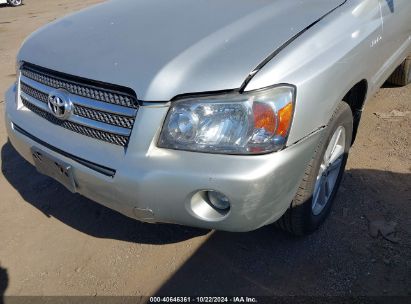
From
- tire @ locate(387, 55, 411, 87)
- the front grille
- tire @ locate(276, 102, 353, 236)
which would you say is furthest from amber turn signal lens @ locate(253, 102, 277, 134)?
tire @ locate(387, 55, 411, 87)

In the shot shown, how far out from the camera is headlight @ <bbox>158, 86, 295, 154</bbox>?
1.79m

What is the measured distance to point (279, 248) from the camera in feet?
8.20

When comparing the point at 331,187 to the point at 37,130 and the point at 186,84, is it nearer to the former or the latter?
the point at 186,84

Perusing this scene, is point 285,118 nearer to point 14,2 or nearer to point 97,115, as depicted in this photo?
point 97,115

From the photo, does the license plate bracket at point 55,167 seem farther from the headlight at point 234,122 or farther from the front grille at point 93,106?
the headlight at point 234,122

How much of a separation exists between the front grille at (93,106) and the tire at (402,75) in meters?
3.38

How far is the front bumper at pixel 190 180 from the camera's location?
1766 millimetres

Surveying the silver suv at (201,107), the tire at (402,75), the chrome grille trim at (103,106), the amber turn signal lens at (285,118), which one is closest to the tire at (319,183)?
the silver suv at (201,107)

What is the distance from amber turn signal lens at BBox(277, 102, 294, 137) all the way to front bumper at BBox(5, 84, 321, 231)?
0.09 metres

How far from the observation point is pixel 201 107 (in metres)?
1.84

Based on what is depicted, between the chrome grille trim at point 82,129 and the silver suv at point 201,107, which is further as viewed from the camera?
the chrome grille trim at point 82,129

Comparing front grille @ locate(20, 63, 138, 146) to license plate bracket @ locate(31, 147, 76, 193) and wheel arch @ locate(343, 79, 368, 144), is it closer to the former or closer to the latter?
license plate bracket @ locate(31, 147, 76, 193)

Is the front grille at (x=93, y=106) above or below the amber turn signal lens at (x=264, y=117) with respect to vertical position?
above

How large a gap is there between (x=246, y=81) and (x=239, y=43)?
1.00ft
